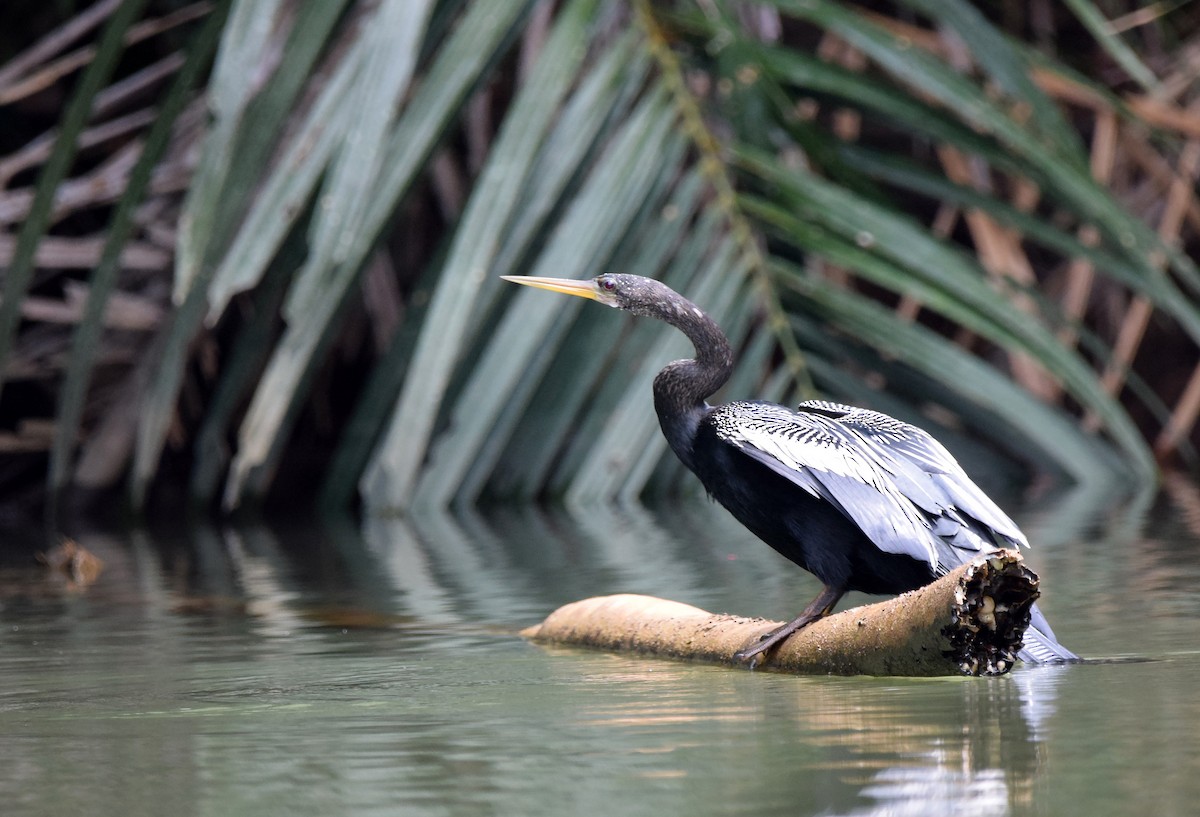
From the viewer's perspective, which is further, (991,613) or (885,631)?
(885,631)

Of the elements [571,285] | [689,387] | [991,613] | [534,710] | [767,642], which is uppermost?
[571,285]

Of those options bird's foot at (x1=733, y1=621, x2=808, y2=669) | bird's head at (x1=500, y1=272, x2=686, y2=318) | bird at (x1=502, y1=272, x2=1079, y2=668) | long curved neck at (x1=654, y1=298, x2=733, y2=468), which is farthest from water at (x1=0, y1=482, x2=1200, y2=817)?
bird's head at (x1=500, y1=272, x2=686, y2=318)

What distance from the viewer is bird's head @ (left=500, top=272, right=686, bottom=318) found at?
13.5 feet

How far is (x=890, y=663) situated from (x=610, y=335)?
363cm

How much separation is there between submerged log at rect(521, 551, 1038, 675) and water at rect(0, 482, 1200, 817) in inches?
2.2

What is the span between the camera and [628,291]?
4215mm

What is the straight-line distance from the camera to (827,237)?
6578mm

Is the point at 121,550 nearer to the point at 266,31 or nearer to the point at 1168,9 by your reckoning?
the point at 266,31

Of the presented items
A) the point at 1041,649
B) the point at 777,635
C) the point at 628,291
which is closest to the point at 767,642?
the point at 777,635

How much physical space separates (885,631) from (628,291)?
1.46m

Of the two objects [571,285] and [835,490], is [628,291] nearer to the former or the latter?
[571,285]

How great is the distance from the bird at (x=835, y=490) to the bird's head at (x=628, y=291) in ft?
0.70

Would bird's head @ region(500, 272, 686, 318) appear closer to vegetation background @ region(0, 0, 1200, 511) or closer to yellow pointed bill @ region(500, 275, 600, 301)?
yellow pointed bill @ region(500, 275, 600, 301)

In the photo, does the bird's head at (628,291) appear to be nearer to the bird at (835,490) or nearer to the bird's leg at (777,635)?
the bird at (835,490)
